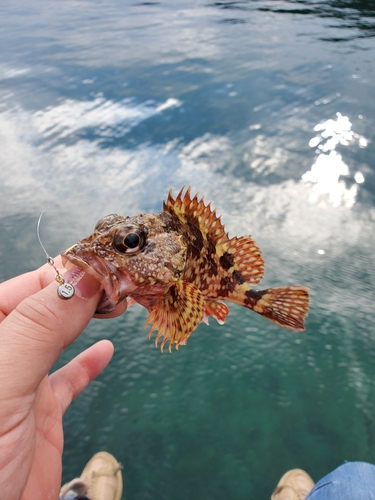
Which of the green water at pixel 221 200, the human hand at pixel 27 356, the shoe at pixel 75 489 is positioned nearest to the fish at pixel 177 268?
the human hand at pixel 27 356

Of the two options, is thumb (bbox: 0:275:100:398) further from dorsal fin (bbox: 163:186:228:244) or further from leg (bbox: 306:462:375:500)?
leg (bbox: 306:462:375:500)

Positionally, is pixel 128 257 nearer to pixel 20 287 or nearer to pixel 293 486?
pixel 20 287

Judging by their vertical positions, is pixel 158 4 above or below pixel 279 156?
above

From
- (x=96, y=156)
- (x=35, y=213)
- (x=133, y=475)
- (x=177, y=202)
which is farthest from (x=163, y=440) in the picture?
(x=96, y=156)

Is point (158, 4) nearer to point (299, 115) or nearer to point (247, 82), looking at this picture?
point (247, 82)

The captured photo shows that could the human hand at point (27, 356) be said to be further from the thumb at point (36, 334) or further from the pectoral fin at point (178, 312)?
the pectoral fin at point (178, 312)

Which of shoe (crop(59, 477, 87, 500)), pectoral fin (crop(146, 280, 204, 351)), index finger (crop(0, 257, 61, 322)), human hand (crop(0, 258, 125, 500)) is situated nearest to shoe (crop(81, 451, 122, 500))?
shoe (crop(59, 477, 87, 500))
